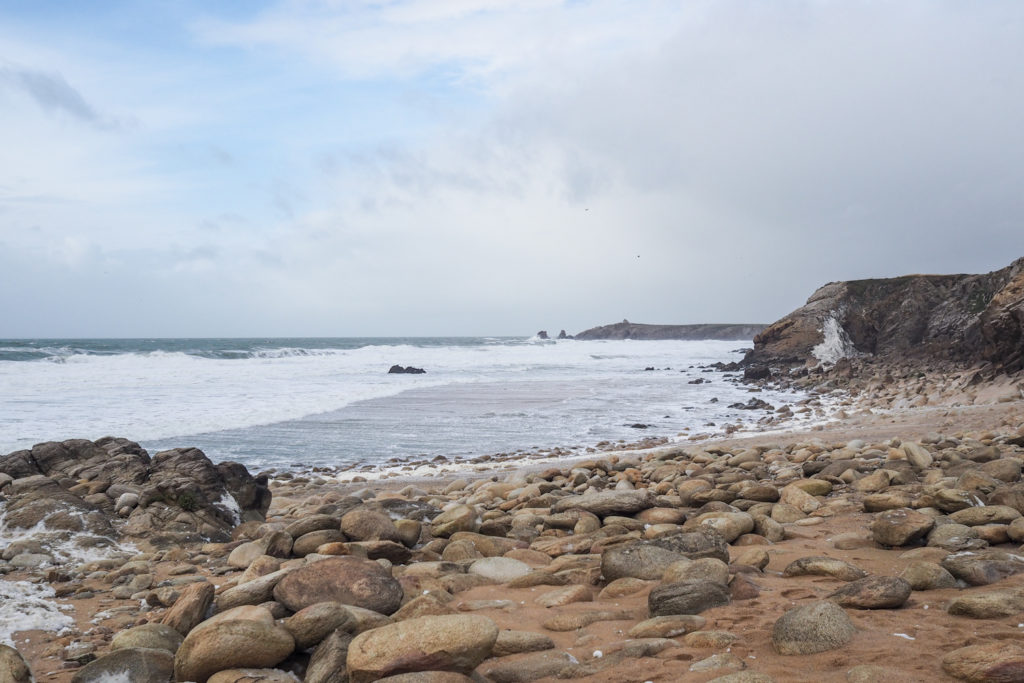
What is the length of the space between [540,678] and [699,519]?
2636 millimetres

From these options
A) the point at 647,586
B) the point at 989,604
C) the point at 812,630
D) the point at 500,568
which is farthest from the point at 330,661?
the point at 989,604

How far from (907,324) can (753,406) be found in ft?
47.8

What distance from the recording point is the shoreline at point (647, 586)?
3016 mm

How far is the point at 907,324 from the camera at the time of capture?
2892 cm

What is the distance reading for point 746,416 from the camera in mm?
16766

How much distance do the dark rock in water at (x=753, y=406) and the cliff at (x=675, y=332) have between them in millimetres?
88023

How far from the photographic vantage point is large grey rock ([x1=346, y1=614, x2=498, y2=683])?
9.54ft

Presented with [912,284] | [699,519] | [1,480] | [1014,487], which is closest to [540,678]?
[699,519]

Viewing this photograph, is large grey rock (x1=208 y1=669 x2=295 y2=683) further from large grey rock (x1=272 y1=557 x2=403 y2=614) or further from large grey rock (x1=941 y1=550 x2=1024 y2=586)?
large grey rock (x1=941 y1=550 x2=1024 y2=586)

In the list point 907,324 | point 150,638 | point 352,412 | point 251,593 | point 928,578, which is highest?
point 907,324

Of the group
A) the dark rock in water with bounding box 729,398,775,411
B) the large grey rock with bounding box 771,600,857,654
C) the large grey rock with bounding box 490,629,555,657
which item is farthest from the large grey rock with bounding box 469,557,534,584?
the dark rock in water with bounding box 729,398,775,411

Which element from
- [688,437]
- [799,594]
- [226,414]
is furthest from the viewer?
[226,414]

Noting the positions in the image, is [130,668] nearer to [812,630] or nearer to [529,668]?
[529,668]

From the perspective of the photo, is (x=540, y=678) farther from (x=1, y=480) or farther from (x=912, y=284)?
(x=912, y=284)
